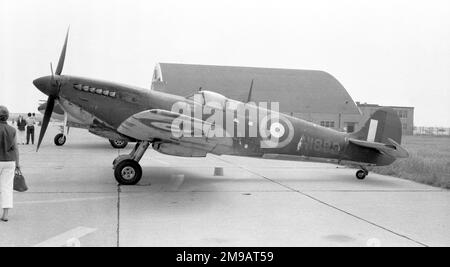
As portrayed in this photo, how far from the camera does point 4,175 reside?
5.24 m

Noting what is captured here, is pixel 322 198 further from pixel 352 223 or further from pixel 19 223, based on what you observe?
pixel 19 223

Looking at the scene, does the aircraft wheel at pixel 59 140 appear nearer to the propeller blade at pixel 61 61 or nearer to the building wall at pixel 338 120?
the propeller blade at pixel 61 61

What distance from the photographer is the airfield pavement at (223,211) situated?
15.4ft

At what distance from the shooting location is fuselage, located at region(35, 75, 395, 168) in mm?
8602

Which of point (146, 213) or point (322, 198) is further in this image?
point (322, 198)

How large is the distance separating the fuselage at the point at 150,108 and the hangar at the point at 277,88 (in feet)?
114

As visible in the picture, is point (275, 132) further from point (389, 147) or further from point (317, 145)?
point (389, 147)

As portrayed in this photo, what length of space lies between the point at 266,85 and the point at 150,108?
39.9 metres

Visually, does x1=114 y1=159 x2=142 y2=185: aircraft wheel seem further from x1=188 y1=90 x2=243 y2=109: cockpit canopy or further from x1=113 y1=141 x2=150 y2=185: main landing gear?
x1=188 y1=90 x2=243 y2=109: cockpit canopy

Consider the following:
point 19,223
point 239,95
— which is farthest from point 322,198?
point 239,95

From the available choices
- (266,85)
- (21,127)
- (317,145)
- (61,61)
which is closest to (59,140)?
(21,127)

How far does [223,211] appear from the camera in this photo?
6160 millimetres

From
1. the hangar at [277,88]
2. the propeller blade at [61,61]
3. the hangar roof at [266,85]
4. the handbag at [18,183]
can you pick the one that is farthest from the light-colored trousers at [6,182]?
the hangar at [277,88]
